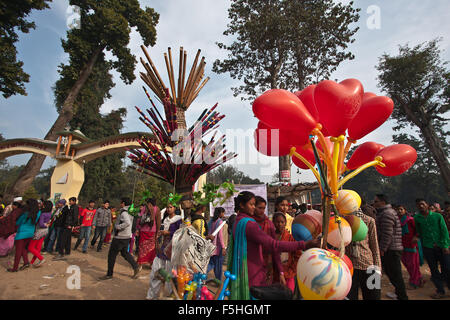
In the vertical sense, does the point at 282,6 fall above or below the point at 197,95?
above

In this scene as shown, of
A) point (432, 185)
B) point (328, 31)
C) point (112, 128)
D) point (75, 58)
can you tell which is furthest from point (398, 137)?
point (75, 58)

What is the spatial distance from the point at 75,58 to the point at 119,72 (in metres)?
2.69

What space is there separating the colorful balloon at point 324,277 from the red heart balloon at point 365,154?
1.46 metres

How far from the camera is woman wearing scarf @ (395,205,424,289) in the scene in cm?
453

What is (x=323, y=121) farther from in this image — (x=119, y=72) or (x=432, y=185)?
(x=432, y=185)

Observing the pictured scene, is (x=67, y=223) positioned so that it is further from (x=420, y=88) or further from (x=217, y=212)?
(x=420, y=88)

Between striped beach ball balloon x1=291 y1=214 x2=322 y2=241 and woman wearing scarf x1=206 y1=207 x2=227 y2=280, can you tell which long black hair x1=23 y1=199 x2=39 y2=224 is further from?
striped beach ball balloon x1=291 y1=214 x2=322 y2=241

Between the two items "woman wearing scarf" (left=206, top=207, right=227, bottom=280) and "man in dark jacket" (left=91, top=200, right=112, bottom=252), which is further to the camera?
"man in dark jacket" (left=91, top=200, right=112, bottom=252)

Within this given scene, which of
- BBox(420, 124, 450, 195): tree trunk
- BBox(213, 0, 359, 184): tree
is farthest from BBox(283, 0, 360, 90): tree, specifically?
BBox(420, 124, 450, 195): tree trunk

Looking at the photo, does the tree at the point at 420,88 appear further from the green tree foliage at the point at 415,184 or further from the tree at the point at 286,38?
the green tree foliage at the point at 415,184

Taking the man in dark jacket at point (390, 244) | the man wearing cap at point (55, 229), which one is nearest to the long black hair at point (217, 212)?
the man in dark jacket at point (390, 244)

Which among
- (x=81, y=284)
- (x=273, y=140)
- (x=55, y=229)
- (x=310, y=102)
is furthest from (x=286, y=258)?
(x=55, y=229)

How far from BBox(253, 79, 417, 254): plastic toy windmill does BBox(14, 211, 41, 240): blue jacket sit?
524 cm
